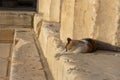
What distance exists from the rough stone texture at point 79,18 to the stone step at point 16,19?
3.96 metres

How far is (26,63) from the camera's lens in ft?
14.1

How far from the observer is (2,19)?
818cm

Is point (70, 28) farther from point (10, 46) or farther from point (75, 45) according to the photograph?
point (10, 46)

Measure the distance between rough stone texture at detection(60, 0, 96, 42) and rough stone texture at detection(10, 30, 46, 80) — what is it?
48cm

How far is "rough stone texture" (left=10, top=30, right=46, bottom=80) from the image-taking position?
3.78 m

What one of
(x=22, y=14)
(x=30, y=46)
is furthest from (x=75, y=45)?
(x=22, y=14)

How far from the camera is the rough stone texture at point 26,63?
3.78 m

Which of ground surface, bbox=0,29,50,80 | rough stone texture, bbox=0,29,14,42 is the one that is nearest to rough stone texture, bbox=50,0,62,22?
ground surface, bbox=0,29,50,80

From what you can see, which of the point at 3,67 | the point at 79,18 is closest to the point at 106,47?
the point at 79,18

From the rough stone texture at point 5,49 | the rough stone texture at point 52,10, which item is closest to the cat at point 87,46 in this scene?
the rough stone texture at point 52,10

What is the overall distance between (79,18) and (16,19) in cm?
453

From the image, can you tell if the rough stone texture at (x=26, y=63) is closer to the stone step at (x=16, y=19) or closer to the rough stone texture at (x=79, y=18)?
the rough stone texture at (x=79, y=18)

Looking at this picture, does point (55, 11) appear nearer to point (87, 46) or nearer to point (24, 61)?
point (24, 61)

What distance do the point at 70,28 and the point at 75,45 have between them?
635 mm
